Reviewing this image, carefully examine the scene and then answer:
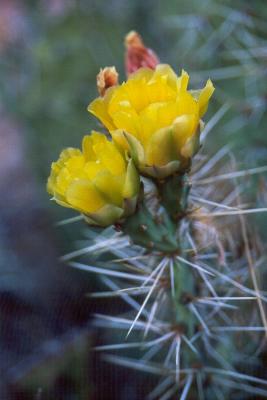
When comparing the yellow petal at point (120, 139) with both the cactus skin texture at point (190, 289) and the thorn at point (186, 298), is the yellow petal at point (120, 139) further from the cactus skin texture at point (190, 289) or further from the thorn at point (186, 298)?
the thorn at point (186, 298)

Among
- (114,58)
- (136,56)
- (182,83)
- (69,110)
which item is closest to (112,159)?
(182,83)

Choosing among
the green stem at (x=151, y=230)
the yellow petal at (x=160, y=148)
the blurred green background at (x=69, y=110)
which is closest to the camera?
A: the yellow petal at (x=160, y=148)

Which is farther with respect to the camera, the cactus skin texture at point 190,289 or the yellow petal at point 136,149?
the cactus skin texture at point 190,289

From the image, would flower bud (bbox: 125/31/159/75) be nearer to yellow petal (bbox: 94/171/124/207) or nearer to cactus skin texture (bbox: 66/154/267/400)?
cactus skin texture (bbox: 66/154/267/400)

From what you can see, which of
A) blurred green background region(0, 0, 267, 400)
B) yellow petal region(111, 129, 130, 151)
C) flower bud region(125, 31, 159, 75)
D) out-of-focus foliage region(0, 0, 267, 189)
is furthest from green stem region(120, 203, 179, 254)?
out-of-focus foliage region(0, 0, 267, 189)

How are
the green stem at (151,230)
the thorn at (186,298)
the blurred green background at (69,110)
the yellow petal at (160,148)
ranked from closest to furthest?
the yellow petal at (160,148) < the green stem at (151,230) < the thorn at (186,298) < the blurred green background at (69,110)

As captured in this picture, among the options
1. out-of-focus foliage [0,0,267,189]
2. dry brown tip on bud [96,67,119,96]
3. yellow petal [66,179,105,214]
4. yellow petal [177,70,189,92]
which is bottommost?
yellow petal [66,179,105,214]

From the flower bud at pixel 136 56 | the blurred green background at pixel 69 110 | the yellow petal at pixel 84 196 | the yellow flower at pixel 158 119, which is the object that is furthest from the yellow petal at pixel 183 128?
the blurred green background at pixel 69 110

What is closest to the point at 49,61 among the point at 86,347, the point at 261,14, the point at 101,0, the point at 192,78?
the point at 101,0

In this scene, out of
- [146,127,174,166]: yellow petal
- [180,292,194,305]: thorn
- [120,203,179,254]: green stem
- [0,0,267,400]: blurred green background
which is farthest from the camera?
[0,0,267,400]: blurred green background
